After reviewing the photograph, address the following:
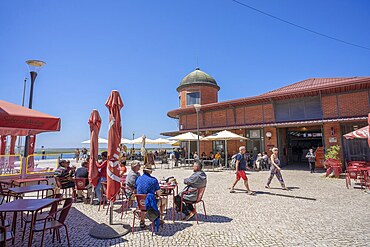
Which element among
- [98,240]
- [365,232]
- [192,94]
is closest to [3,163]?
[98,240]

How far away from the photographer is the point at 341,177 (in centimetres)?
1073

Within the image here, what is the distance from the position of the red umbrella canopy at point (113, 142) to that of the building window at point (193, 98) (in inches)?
805

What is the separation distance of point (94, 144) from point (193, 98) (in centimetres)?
1976

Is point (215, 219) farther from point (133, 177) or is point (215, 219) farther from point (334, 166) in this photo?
point (334, 166)

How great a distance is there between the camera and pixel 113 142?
4.85 meters

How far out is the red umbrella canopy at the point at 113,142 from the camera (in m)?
4.66

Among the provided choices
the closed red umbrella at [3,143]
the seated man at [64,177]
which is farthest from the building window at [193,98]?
the seated man at [64,177]

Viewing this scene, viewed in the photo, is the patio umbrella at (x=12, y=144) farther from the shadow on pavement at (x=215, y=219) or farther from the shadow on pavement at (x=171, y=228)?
the shadow on pavement at (x=215, y=219)

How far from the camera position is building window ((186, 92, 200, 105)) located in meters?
25.4

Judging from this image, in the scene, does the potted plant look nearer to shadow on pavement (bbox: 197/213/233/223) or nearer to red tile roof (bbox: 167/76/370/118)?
red tile roof (bbox: 167/76/370/118)

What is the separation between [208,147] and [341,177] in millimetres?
10859

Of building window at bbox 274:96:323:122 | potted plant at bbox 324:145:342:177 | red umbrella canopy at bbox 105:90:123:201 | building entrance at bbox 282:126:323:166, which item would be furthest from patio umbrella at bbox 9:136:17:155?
building entrance at bbox 282:126:323:166

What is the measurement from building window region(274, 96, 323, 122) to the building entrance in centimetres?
269

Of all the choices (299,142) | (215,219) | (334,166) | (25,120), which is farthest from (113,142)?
(299,142)
